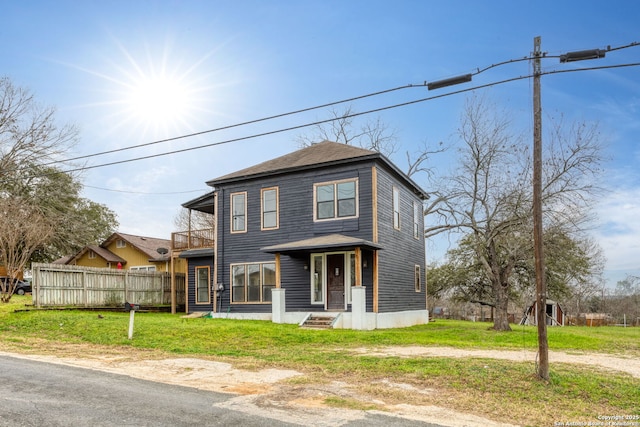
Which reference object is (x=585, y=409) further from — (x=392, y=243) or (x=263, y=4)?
(x=392, y=243)

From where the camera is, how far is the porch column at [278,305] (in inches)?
770

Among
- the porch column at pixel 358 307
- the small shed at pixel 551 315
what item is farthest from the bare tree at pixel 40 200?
the small shed at pixel 551 315

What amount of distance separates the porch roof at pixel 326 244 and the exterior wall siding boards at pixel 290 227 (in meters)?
0.56

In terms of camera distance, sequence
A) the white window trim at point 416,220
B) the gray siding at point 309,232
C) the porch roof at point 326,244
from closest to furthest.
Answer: the porch roof at point 326,244
the gray siding at point 309,232
the white window trim at point 416,220

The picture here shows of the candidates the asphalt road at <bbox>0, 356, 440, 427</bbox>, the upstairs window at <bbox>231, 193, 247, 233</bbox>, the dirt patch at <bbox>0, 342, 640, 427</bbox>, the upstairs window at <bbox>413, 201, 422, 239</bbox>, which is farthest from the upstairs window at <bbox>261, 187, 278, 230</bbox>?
the asphalt road at <bbox>0, 356, 440, 427</bbox>

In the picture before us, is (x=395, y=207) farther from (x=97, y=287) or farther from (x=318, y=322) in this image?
(x=97, y=287)

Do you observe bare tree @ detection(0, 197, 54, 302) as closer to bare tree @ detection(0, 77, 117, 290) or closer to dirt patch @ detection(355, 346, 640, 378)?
bare tree @ detection(0, 77, 117, 290)

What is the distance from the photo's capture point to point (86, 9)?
600 inches

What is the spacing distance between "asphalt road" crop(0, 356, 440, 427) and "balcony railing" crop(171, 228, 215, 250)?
16.8m

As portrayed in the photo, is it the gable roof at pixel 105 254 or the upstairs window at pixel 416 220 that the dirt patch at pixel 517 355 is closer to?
the upstairs window at pixel 416 220

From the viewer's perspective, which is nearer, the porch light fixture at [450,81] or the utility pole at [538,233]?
the utility pole at [538,233]

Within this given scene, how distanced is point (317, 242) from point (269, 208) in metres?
3.75

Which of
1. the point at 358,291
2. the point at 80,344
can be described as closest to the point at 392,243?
the point at 358,291

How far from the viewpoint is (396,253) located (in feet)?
69.1
